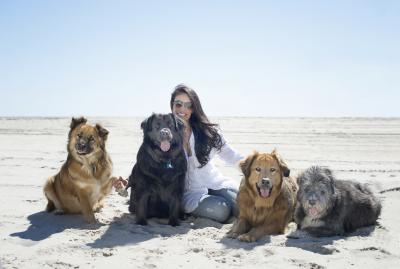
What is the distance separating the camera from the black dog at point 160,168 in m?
5.42

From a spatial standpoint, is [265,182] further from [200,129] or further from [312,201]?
[200,129]

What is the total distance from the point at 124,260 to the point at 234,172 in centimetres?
583

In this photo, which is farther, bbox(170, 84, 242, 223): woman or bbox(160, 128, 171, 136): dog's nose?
bbox(170, 84, 242, 223): woman

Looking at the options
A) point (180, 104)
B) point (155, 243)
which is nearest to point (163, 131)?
point (180, 104)


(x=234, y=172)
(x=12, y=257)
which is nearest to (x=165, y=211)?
(x=12, y=257)

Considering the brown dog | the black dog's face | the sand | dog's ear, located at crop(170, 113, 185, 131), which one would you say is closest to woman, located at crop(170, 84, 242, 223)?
the sand

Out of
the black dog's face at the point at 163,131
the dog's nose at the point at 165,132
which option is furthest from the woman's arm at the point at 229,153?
the dog's nose at the point at 165,132

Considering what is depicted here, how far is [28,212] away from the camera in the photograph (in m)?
6.24

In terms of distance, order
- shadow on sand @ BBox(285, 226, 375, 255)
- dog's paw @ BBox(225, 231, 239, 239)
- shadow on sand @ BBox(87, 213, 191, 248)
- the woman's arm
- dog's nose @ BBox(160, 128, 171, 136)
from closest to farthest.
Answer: shadow on sand @ BBox(285, 226, 375, 255) < shadow on sand @ BBox(87, 213, 191, 248) < dog's paw @ BBox(225, 231, 239, 239) < dog's nose @ BBox(160, 128, 171, 136) < the woman's arm

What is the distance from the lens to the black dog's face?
5.33 meters

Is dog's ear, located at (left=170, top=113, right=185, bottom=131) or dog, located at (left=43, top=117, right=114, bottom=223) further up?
dog's ear, located at (left=170, top=113, right=185, bottom=131)

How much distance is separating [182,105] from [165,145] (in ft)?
2.86

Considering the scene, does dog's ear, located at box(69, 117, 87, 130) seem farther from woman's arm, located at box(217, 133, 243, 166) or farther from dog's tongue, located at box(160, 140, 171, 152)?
woman's arm, located at box(217, 133, 243, 166)

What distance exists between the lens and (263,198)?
16.7 feet
